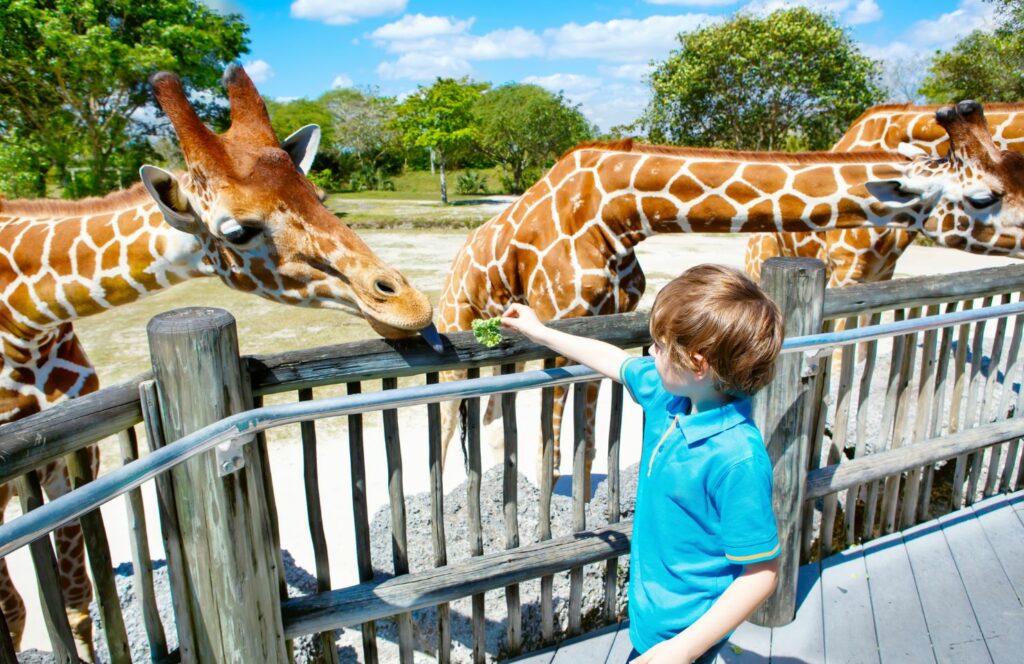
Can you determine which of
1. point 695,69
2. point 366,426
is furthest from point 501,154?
point 366,426

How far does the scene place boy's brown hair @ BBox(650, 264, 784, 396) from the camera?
56.9 inches

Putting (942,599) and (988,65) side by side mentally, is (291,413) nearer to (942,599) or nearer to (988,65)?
(942,599)

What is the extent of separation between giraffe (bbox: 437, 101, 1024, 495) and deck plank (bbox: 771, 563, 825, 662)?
1.34m

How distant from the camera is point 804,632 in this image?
9.05 feet

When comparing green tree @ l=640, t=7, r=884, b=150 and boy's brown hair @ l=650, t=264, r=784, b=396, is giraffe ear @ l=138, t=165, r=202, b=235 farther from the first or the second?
green tree @ l=640, t=7, r=884, b=150

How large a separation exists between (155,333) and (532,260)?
251 cm

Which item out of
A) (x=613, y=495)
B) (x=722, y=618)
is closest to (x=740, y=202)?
(x=613, y=495)

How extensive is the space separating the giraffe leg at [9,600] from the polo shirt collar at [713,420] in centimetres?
268

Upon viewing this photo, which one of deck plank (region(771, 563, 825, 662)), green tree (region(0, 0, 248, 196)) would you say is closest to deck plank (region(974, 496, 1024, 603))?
deck plank (region(771, 563, 825, 662))

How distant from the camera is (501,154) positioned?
42625mm

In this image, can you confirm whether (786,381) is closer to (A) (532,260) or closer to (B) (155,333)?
(A) (532,260)

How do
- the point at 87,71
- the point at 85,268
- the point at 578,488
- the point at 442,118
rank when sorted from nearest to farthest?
the point at 578,488, the point at 85,268, the point at 87,71, the point at 442,118

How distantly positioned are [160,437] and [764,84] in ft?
86.5

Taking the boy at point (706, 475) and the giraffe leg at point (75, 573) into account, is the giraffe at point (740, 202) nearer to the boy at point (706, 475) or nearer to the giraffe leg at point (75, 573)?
the boy at point (706, 475)
